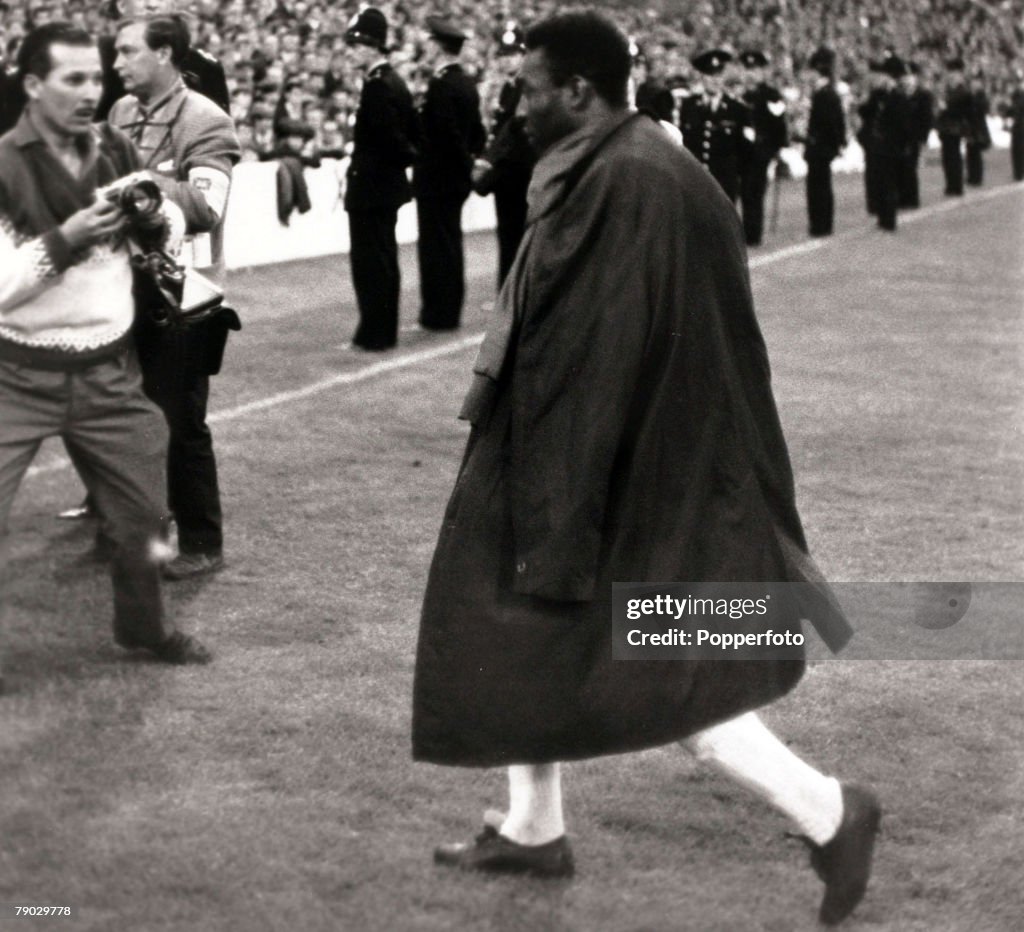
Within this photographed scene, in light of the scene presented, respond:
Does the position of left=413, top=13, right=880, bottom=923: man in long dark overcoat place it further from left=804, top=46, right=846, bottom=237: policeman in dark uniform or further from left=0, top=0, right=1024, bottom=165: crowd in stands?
left=804, top=46, right=846, bottom=237: policeman in dark uniform

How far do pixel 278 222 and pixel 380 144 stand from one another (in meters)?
5.14

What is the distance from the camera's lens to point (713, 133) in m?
19.3

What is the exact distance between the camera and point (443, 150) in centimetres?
1313

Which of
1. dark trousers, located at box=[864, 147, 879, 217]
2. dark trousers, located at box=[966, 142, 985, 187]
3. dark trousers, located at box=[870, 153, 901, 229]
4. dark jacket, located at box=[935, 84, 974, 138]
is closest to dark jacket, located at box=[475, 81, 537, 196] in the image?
dark trousers, located at box=[870, 153, 901, 229]

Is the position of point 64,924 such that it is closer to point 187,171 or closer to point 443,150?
point 187,171

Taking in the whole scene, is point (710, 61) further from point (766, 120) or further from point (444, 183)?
point (444, 183)

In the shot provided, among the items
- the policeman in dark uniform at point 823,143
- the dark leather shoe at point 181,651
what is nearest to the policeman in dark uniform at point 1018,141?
the policeman in dark uniform at point 823,143

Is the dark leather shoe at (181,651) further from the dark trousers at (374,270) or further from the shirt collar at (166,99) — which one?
the dark trousers at (374,270)

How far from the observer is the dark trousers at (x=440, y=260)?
12930 mm

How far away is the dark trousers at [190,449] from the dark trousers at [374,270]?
5.05m

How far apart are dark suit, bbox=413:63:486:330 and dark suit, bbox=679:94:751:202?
6320 millimetres

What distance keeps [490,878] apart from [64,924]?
887 mm

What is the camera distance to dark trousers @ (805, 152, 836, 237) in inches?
820

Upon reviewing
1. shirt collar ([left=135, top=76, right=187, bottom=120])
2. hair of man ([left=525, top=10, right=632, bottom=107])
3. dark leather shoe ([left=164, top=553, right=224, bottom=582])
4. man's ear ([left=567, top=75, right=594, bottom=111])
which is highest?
hair of man ([left=525, top=10, right=632, bottom=107])
